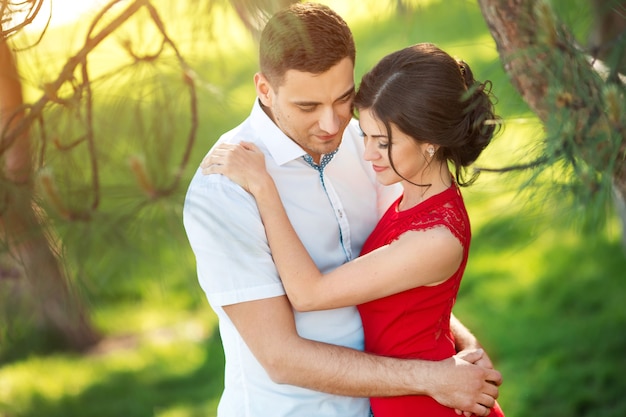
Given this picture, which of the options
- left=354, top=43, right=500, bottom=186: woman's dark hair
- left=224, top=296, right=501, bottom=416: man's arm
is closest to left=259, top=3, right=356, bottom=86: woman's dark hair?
left=354, top=43, right=500, bottom=186: woman's dark hair

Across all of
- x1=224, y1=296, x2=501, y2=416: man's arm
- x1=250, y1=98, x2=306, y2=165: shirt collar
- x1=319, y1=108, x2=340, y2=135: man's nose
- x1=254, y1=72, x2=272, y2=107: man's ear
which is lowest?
x1=224, y1=296, x2=501, y2=416: man's arm

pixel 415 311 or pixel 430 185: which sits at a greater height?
pixel 430 185

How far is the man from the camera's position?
76.5 inches

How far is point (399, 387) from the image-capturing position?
2008 mm

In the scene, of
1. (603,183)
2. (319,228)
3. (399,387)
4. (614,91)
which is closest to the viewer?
(614,91)

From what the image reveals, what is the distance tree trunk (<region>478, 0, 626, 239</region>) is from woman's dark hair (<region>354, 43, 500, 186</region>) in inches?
4.4

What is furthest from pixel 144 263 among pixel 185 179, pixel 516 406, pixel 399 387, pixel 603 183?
pixel 516 406

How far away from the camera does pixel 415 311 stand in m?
2.09

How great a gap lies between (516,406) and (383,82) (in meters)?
2.22

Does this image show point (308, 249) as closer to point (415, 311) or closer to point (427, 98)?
point (415, 311)

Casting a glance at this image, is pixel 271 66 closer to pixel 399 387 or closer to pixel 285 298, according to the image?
pixel 285 298

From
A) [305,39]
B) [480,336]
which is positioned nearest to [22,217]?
[305,39]

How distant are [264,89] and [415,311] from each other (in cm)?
66

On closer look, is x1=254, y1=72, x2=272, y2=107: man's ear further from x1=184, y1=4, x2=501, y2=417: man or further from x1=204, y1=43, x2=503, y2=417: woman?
x1=204, y1=43, x2=503, y2=417: woman
